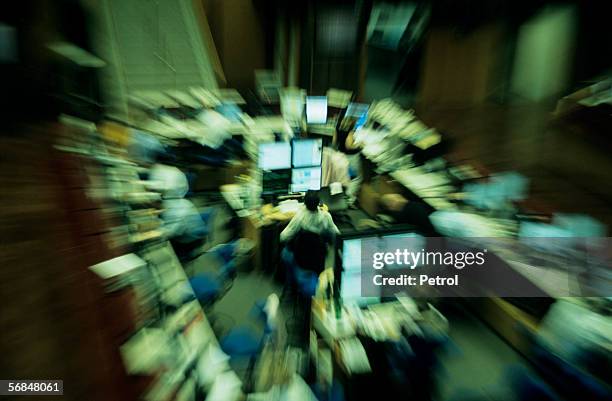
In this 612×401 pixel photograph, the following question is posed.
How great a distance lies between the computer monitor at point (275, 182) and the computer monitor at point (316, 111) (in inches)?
22.5

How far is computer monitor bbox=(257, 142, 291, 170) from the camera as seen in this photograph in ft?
9.62

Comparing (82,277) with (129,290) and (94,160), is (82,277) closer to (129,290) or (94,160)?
(129,290)

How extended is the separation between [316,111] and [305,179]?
2.19 feet

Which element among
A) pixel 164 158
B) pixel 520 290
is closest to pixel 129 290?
pixel 164 158

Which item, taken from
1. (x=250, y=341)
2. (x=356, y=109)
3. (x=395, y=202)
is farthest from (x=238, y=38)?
(x=250, y=341)

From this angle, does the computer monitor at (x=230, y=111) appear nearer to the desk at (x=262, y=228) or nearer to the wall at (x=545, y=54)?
the desk at (x=262, y=228)

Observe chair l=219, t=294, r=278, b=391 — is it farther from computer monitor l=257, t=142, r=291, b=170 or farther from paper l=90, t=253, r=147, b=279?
computer monitor l=257, t=142, r=291, b=170

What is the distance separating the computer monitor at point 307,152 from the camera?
120 inches

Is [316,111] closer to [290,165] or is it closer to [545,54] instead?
[290,165]

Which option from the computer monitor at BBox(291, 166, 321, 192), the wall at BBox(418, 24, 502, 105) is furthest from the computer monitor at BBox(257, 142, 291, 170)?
the wall at BBox(418, 24, 502, 105)

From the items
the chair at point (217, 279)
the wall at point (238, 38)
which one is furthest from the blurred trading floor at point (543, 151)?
the chair at point (217, 279)

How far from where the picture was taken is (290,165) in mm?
3053

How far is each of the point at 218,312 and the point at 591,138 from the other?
7.51 feet

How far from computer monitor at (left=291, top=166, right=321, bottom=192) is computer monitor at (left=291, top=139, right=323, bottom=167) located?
0.16ft
